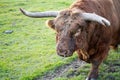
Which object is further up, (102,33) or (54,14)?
(54,14)

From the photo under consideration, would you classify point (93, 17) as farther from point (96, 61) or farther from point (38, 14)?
point (96, 61)

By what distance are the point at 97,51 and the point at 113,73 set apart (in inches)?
31.9

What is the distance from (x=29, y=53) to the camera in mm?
9445

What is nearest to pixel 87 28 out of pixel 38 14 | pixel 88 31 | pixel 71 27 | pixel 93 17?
pixel 88 31

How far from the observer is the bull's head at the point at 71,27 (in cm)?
592

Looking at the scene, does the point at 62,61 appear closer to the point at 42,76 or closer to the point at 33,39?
the point at 42,76

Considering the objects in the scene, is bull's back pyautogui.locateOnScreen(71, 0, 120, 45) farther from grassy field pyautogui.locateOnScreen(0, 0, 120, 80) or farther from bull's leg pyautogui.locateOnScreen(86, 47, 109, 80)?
grassy field pyautogui.locateOnScreen(0, 0, 120, 80)

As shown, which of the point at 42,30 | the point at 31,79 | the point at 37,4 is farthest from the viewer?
the point at 37,4

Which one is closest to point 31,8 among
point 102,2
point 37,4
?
point 37,4

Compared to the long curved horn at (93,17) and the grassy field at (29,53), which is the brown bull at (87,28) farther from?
the grassy field at (29,53)

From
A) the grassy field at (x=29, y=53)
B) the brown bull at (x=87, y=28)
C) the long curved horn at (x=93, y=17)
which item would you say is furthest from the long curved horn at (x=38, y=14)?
the grassy field at (x=29, y=53)

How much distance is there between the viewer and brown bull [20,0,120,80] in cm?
599

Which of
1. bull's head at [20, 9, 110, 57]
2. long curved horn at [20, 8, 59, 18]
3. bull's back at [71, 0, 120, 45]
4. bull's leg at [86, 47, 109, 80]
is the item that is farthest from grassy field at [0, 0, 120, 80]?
long curved horn at [20, 8, 59, 18]

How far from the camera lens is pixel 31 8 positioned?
1565cm
